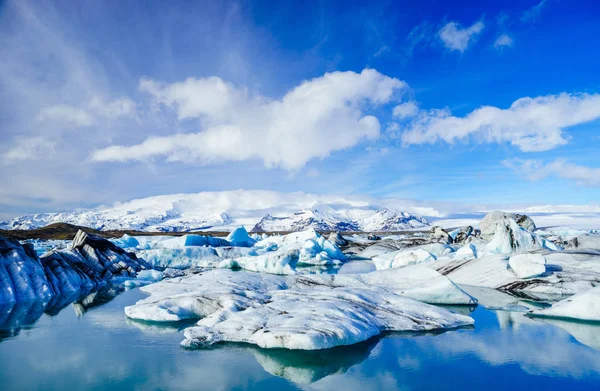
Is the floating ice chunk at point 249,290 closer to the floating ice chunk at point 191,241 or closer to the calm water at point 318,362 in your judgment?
the calm water at point 318,362

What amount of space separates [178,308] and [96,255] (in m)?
10.3

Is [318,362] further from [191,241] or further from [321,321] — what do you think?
[191,241]

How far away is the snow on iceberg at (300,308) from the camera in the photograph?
6.71m

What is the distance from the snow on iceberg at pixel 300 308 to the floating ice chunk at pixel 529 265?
2.93 m

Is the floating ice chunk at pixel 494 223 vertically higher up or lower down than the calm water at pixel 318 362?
higher up

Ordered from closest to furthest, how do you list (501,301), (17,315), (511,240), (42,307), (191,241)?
(17,315)
(42,307)
(501,301)
(511,240)
(191,241)

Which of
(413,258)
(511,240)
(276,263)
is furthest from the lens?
(276,263)

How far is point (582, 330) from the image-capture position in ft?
26.0

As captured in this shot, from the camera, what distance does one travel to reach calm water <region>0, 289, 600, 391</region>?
17.2 feet

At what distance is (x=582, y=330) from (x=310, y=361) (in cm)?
595

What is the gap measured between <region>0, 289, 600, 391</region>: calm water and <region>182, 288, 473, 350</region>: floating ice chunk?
0.23 meters

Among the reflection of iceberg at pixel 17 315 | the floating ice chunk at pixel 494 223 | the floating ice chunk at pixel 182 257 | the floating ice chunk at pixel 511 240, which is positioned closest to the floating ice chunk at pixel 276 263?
the floating ice chunk at pixel 182 257

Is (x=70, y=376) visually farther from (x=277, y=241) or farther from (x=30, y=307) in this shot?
(x=277, y=241)

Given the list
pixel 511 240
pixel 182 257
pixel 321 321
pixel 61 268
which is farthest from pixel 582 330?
pixel 182 257
